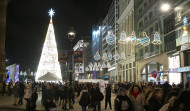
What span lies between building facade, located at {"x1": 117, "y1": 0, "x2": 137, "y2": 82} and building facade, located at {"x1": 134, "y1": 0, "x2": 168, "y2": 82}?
5.06 meters

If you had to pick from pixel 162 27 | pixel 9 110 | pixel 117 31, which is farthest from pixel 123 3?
pixel 9 110

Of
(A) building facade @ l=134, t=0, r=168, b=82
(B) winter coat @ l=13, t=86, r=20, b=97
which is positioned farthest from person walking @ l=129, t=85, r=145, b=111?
(A) building facade @ l=134, t=0, r=168, b=82

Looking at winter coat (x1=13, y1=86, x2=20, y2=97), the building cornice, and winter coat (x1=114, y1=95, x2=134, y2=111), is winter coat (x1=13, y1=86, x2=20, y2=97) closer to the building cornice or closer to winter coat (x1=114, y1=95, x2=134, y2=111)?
winter coat (x1=114, y1=95, x2=134, y2=111)

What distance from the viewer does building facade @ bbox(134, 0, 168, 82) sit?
3872 cm

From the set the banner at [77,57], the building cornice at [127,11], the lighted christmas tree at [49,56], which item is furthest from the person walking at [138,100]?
the building cornice at [127,11]

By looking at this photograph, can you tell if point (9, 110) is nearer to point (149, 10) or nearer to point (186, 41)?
point (186, 41)

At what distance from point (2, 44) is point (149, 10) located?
25.5m

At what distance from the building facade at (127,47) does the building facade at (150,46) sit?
5.06 metres

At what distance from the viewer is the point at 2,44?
3991 centimetres

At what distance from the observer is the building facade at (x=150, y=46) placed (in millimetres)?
38719

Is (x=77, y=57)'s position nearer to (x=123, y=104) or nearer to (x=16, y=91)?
(x=16, y=91)

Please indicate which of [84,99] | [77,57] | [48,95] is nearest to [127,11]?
[77,57]

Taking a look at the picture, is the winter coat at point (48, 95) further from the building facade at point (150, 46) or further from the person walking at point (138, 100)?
the building facade at point (150, 46)

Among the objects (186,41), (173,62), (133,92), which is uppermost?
(186,41)
